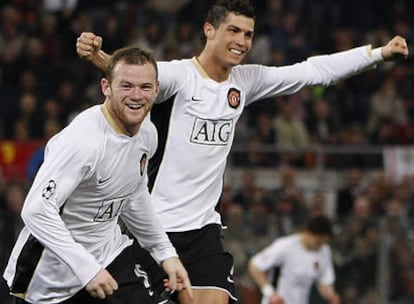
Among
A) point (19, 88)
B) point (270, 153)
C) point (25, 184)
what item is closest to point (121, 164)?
point (25, 184)

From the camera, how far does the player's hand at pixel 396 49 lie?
7688 mm

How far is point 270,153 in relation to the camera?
14352mm

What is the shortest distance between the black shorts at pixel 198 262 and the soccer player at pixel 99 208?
79cm

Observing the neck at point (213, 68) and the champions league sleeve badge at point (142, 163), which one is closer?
the champions league sleeve badge at point (142, 163)

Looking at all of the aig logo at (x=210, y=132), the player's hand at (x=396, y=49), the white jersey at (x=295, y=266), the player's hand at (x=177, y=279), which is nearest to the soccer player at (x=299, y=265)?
the white jersey at (x=295, y=266)

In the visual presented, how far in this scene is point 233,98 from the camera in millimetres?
7625

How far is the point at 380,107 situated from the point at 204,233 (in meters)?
9.31

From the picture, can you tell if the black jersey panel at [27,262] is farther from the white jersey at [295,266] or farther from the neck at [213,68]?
the white jersey at [295,266]

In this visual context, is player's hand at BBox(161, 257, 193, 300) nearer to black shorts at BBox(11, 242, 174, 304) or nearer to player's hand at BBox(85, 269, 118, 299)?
black shorts at BBox(11, 242, 174, 304)

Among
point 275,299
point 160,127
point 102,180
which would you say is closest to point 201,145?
point 160,127

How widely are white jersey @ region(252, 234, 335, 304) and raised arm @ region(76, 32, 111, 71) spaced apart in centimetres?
553

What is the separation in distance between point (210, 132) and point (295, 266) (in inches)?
211

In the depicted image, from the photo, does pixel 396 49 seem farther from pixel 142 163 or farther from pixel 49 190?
pixel 49 190

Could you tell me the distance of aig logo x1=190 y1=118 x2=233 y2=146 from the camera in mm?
7469
